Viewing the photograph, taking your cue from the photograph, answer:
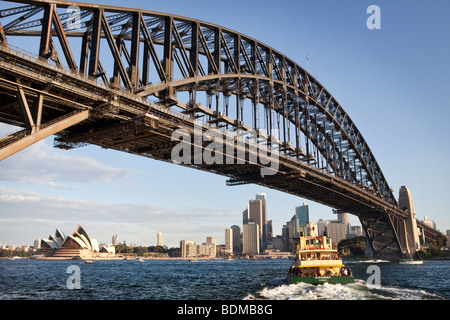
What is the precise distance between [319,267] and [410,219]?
107 metres

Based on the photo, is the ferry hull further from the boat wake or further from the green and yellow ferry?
the boat wake

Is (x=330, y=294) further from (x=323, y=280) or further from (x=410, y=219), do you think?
(x=410, y=219)

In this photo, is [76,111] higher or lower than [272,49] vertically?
lower

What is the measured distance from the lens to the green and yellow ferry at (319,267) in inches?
1411

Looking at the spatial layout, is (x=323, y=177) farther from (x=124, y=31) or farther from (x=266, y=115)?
(x=124, y=31)

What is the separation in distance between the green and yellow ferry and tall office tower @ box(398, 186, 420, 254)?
335 feet

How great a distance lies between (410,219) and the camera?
130 metres

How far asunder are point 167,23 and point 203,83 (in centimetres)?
990

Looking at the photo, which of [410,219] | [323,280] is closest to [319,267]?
[323,280]

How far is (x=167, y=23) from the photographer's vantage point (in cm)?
4581

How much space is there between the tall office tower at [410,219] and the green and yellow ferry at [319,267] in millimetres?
101959

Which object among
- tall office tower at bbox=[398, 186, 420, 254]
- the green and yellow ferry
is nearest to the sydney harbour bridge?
the green and yellow ferry

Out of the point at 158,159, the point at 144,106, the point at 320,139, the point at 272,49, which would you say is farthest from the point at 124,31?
the point at 320,139

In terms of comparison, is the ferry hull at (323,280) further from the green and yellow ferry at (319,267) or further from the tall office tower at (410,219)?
the tall office tower at (410,219)
